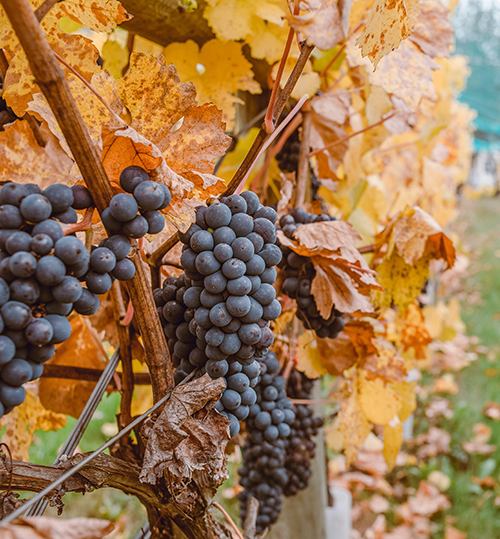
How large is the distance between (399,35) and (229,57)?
20.1 inches

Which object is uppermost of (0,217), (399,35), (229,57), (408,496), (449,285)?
(449,285)

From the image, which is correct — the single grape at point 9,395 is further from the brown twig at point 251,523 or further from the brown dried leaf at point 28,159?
the brown twig at point 251,523

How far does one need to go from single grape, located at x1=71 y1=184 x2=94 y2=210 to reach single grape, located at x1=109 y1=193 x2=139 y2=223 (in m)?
0.03

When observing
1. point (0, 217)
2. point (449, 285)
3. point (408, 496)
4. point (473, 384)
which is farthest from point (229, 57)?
point (449, 285)

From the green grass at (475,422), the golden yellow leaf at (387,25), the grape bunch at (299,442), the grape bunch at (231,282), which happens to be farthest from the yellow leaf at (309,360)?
the green grass at (475,422)

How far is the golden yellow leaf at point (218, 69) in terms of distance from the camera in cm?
94

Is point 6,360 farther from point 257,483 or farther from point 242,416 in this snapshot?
point 257,483

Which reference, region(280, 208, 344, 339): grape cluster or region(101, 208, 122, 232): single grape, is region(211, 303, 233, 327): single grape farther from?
region(280, 208, 344, 339): grape cluster

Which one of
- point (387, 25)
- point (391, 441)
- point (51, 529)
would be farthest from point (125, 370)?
point (391, 441)

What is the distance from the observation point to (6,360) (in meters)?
0.35

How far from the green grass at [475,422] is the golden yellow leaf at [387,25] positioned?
2420 millimetres

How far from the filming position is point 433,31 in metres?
0.92

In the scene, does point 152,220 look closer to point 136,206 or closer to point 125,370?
point 136,206

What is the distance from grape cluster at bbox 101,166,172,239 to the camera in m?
0.39
